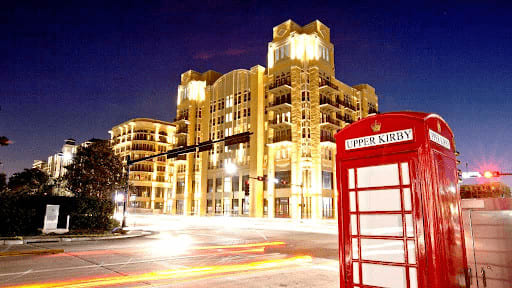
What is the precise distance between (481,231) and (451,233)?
73 cm

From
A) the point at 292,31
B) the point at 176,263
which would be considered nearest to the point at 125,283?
the point at 176,263

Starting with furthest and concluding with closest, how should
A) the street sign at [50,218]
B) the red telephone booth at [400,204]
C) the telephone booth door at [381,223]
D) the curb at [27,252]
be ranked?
the street sign at [50,218] → the curb at [27,252] → the telephone booth door at [381,223] → the red telephone booth at [400,204]

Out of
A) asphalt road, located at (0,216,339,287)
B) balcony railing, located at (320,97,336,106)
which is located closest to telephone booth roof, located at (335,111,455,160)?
asphalt road, located at (0,216,339,287)

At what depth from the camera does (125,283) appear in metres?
8.12

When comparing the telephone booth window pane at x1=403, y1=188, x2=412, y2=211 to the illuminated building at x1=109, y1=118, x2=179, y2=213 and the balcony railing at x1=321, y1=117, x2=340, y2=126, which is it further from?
the illuminated building at x1=109, y1=118, x2=179, y2=213

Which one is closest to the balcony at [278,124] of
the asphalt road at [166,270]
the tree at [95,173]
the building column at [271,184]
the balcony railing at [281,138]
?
the balcony railing at [281,138]

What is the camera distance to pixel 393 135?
4105 millimetres

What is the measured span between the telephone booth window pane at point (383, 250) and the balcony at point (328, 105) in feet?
184

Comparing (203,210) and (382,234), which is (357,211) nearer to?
(382,234)

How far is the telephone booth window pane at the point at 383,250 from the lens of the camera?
3.93 m

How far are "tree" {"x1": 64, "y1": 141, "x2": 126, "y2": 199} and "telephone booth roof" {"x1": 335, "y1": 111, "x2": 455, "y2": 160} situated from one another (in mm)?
28336

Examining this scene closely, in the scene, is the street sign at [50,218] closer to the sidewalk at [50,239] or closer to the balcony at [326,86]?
the sidewalk at [50,239]

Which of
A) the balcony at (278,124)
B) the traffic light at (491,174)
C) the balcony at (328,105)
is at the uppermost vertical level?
the balcony at (328,105)

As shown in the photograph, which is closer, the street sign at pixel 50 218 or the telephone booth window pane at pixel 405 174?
the telephone booth window pane at pixel 405 174
